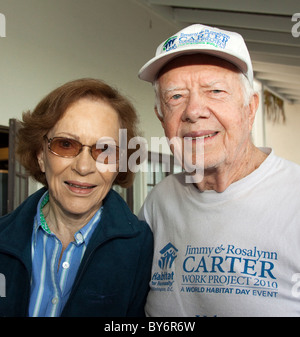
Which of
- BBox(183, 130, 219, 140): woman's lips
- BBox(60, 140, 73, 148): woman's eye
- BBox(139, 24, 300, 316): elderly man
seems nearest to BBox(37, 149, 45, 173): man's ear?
BBox(60, 140, 73, 148): woman's eye

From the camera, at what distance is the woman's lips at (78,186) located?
6.40 feet

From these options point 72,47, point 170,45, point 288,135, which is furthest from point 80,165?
point 288,135

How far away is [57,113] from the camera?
196 cm

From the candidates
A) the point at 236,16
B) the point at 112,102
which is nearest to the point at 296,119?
the point at 236,16

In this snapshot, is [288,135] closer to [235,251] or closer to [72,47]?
[72,47]

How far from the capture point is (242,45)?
1.85m

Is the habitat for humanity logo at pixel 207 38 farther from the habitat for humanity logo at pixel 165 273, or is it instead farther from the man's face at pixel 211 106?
the habitat for humanity logo at pixel 165 273

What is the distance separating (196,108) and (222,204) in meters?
0.42

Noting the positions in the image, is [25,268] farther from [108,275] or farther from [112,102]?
[112,102]

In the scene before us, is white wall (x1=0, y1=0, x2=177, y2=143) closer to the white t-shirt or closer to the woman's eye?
the woman's eye

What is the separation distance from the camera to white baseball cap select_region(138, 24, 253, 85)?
1.78 m

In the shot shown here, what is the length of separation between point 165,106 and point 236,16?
5.39 m

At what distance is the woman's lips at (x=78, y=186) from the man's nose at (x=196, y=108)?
1.83 feet
